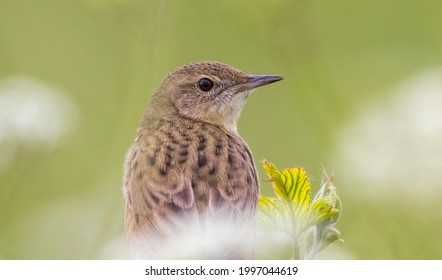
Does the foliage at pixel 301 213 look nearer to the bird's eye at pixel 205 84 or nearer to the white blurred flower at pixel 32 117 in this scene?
the white blurred flower at pixel 32 117

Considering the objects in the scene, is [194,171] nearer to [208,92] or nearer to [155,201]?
[155,201]

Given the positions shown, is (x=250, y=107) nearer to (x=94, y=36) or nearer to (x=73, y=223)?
(x=94, y=36)

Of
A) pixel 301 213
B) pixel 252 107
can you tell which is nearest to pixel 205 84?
pixel 252 107

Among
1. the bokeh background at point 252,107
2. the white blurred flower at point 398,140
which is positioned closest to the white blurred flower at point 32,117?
the bokeh background at point 252,107

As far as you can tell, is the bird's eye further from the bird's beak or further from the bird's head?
the bird's beak

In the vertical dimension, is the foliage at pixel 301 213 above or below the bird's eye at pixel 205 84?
below

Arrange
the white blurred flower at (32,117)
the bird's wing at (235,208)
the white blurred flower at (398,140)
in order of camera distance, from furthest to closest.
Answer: the white blurred flower at (32,117)
the bird's wing at (235,208)
the white blurred flower at (398,140)

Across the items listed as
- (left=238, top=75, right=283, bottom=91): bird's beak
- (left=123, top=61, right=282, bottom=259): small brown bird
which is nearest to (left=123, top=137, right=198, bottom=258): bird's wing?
(left=123, top=61, right=282, bottom=259): small brown bird
